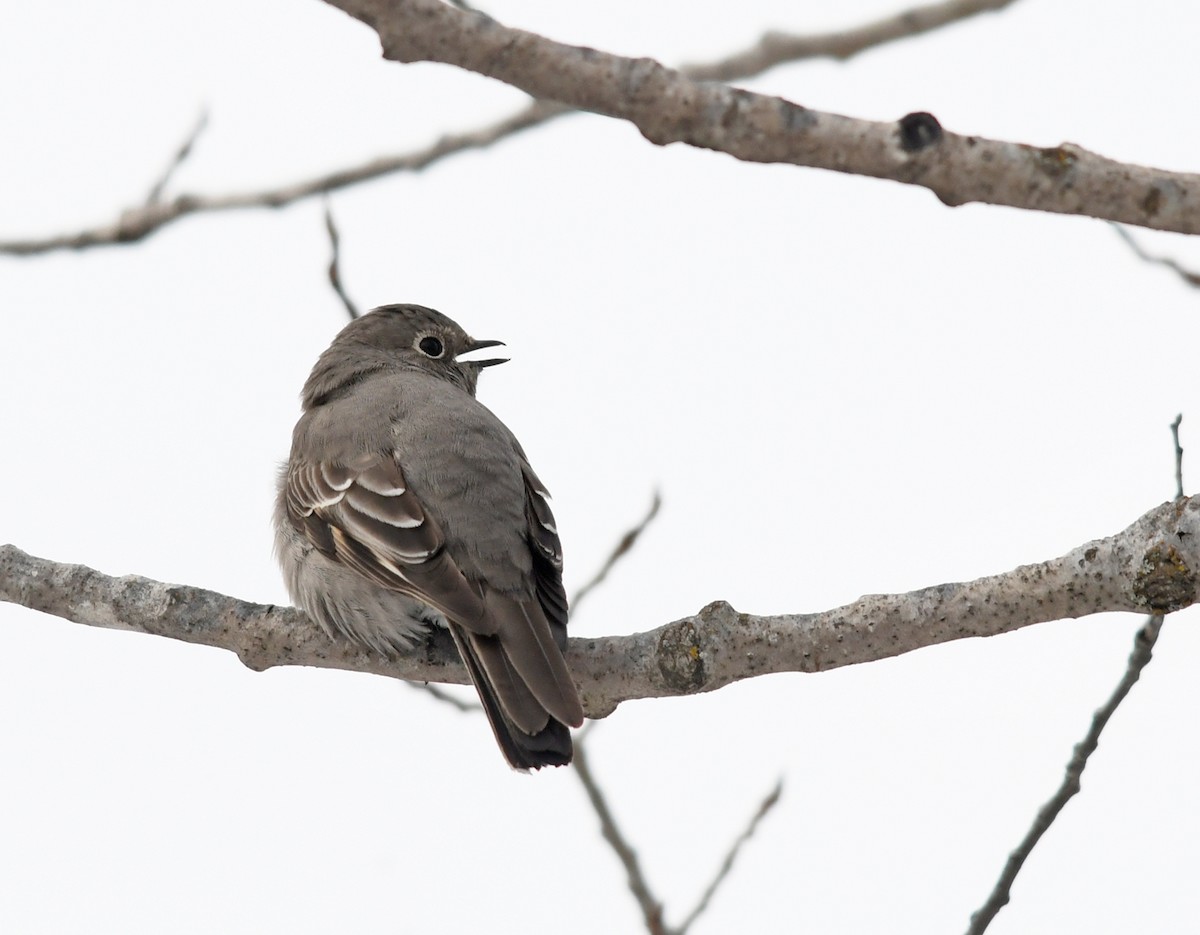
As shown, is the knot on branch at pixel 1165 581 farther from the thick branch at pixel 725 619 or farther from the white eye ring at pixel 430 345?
the white eye ring at pixel 430 345

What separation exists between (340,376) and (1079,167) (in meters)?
5.09

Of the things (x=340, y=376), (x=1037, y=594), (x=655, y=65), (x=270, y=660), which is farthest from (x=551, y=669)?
(x=340, y=376)

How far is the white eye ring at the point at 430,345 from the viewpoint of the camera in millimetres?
8195

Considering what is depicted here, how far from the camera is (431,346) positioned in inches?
324

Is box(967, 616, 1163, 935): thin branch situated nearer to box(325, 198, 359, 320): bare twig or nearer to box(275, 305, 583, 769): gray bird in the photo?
box(275, 305, 583, 769): gray bird

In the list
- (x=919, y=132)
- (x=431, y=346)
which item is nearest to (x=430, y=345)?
(x=431, y=346)

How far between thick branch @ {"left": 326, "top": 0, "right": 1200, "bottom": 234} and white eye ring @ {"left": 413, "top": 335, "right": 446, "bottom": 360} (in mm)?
5071

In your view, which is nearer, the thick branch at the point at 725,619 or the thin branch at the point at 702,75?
the thick branch at the point at 725,619

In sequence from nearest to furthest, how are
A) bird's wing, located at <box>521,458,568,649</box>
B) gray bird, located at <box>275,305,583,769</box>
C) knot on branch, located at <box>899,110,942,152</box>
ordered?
knot on branch, located at <box>899,110,942,152</box> < gray bird, located at <box>275,305,583,769</box> < bird's wing, located at <box>521,458,568,649</box>

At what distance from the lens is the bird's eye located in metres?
8.20

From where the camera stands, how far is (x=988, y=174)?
3.18 meters

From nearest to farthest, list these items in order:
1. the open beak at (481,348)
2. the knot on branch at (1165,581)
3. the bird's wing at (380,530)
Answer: the knot on branch at (1165,581)
the bird's wing at (380,530)
the open beak at (481,348)

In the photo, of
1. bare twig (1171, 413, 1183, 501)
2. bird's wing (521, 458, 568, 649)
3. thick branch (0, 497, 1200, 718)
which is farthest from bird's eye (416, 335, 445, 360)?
bare twig (1171, 413, 1183, 501)

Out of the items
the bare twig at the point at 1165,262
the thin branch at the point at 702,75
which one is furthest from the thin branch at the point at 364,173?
the bare twig at the point at 1165,262
